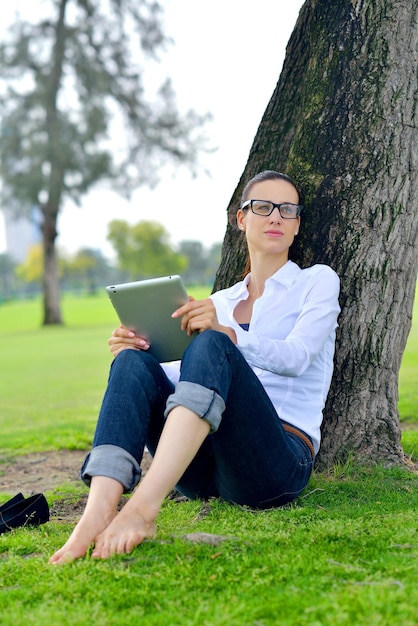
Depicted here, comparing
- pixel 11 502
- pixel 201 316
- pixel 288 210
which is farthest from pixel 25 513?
pixel 288 210

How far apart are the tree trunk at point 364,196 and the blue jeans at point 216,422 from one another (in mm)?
664

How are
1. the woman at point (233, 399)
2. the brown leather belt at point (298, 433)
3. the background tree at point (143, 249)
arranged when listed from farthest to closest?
1. the background tree at point (143, 249)
2. the brown leather belt at point (298, 433)
3. the woman at point (233, 399)

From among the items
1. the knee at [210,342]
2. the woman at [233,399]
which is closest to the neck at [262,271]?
the woman at [233,399]

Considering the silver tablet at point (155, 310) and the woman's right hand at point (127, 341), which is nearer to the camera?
the silver tablet at point (155, 310)

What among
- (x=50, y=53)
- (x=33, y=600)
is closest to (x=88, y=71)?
(x=50, y=53)

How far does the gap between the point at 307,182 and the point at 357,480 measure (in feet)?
4.48

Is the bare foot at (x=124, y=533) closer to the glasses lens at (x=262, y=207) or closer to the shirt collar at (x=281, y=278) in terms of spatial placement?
the shirt collar at (x=281, y=278)

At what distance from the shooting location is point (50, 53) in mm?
23859

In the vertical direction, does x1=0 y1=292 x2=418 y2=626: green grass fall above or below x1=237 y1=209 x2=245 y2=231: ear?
below

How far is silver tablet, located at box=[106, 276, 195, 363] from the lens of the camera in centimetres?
275

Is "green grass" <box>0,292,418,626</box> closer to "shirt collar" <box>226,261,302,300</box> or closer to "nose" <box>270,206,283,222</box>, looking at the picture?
"shirt collar" <box>226,261,302,300</box>

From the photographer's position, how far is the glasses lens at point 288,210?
10.5ft

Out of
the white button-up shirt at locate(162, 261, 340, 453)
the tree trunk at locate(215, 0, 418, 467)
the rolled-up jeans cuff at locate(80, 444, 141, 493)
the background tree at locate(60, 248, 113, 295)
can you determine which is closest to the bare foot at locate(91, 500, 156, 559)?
the rolled-up jeans cuff at locate(80, 444, 141, 493)

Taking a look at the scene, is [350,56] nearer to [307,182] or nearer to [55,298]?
[307,182]
